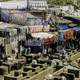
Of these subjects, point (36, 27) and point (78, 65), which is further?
point (36, 27)

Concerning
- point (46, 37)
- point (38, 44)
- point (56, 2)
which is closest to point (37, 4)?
point (56, 2)

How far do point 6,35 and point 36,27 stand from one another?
2.66 meters

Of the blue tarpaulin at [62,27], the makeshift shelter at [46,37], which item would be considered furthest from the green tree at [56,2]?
the makeshift shelter at [46,37]

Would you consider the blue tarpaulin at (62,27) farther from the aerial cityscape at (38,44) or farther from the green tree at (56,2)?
the green tree at (56,2)

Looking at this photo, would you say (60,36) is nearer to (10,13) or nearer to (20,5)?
(10,13)

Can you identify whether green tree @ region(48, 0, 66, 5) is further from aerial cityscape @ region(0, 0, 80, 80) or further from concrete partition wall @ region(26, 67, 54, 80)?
concrete partition wall @ region(26, 67, 54, 80)

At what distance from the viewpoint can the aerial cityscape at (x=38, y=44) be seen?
17.3 m

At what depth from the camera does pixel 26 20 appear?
86.7 ft

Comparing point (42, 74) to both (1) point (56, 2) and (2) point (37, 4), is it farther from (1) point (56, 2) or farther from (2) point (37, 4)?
(1) point (56, 2)

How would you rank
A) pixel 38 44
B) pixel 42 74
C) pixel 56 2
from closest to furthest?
pixel 42 74 → pixel 38 44 → pixel 56 2

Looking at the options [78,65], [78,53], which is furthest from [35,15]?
[78,65]

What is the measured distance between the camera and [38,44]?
22.5 metres

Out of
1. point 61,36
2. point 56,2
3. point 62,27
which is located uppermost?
point 62,27

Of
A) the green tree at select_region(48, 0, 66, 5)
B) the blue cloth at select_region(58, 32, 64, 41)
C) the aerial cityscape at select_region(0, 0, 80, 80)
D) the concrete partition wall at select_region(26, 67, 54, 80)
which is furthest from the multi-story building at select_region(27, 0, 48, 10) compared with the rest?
the concrete partition wall at select_region(26, 67, 54, 80)
